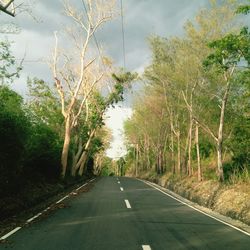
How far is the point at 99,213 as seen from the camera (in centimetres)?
1402

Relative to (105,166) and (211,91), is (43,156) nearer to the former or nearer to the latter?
(211,91)

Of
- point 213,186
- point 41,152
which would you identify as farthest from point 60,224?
point 41,152

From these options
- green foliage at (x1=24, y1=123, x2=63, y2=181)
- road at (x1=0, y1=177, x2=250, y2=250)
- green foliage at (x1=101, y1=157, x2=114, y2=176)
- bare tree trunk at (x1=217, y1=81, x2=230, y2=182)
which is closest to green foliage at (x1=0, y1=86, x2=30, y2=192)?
road at (x1=0, y1=177, x2=250, y2=250)

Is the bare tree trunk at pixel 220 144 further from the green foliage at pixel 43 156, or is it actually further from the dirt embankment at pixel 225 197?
the green foliage at pixel 43 156

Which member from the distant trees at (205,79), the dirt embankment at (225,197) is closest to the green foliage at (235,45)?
the distant trees at (205,79)

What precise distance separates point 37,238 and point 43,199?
10.1m

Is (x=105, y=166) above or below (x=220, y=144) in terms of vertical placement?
above

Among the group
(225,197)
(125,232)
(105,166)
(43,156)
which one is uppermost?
(105,166)

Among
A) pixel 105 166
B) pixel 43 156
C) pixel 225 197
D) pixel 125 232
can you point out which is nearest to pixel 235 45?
pixel 225 197

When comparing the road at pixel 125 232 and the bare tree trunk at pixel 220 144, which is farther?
the bare tree trunk at pixel 220 144

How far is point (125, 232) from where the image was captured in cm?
1021

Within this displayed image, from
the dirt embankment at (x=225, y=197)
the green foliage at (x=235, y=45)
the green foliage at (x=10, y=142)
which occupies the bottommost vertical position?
the dirt embankment at (x=225, y=197)

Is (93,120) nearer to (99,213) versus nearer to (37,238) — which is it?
(99,213)

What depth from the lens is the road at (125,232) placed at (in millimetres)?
8609
